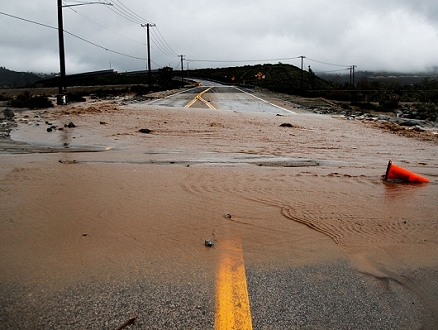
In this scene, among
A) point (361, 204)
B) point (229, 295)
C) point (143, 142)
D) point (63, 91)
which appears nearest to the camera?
point (229, 295)

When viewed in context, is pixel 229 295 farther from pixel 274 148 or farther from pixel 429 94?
pixel 429 94

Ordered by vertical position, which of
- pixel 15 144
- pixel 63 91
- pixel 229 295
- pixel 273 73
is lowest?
pixel 229 295

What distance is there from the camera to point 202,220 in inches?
156

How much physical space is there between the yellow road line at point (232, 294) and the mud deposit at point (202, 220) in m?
0.07

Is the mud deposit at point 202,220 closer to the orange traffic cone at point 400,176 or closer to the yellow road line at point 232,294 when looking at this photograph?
the yellow road line at point 232,294

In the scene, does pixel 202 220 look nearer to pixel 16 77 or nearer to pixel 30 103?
pixel 30 103

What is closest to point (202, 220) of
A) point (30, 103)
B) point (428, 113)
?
point (30, 103)

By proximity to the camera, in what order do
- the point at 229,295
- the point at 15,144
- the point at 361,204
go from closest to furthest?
1. the point at 229,295
2. the point at 361,204
3. the point at 15,144

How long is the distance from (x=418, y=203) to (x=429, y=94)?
3814 cm

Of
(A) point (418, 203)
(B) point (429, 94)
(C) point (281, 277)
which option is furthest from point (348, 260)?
(B) point (429, 94)

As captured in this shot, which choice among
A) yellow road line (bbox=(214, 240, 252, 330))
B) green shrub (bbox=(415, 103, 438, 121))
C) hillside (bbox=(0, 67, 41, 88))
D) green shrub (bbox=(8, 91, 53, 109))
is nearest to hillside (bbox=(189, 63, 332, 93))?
hillside (bbox=(0, 67, 41, 88))

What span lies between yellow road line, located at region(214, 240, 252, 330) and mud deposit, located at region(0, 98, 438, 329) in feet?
0.23

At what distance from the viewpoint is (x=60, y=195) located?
4.76 meters

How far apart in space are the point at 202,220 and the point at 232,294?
56.6 inches
